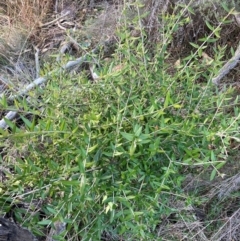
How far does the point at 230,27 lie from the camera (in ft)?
8.95

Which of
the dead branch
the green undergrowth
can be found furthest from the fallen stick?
the dead branch

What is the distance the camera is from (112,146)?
4.47 ft

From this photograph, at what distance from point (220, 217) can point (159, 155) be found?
0.81 meters

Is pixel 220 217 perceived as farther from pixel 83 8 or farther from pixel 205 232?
pixel 83 8

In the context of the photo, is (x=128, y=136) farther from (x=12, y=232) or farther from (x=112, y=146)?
(x=12, y=232)

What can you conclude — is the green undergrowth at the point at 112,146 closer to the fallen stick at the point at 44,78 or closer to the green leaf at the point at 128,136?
the green leaf at the point at 128,136

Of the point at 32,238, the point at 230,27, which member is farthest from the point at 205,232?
the point at 230,27

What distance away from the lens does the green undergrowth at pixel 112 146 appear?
1.36 meters

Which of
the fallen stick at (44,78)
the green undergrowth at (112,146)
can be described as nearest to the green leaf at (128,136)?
the green undergrowth at (112,146)

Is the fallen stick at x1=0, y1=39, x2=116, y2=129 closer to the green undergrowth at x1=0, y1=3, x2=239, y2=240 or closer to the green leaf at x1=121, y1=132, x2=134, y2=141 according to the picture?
the green undergrowth at x1=0, y1=3, x2=239, y2=240

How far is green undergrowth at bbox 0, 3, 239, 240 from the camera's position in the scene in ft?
4.48

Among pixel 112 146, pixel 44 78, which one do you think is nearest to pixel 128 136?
pixel 112 146

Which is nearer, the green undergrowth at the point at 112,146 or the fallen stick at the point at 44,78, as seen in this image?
the green undergrowth at the point at 112,146

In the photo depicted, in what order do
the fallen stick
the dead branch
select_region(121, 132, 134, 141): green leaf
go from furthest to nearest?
1. the fallen stick
2. the dead branch
3. select_region(121, 132, 134, 141): green leaf
